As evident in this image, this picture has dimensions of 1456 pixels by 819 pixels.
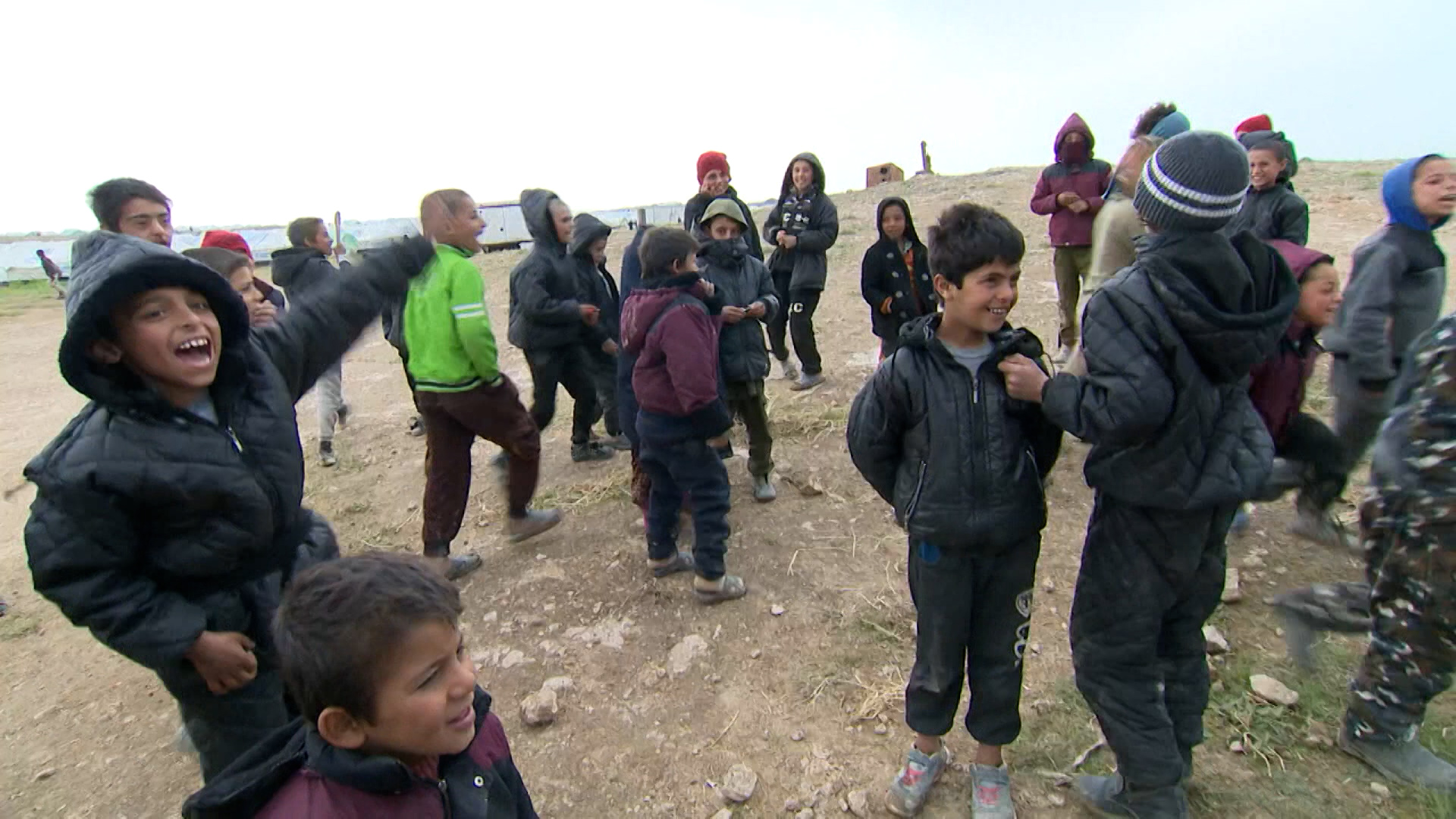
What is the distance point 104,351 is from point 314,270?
4.37 m

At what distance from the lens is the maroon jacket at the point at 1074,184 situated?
618 cm

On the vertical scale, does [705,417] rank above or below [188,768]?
above

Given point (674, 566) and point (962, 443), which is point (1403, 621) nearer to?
point (962, 443)

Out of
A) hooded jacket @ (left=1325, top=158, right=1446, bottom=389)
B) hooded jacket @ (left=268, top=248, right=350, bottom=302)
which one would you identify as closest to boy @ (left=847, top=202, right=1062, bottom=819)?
hooded jacket @ (left=1325, top=158, right=1446, bottom=389)

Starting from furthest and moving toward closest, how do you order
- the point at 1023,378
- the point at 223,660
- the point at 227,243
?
1. the point at 227,243
2. the point at 1023,378
3. the point at 223,660

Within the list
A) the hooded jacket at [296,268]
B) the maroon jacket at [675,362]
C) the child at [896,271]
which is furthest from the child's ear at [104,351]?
the child at [896,271]

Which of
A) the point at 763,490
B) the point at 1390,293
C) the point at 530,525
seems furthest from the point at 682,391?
the point at 1390,293

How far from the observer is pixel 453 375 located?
4.14 meters

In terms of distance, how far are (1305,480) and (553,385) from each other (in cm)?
452

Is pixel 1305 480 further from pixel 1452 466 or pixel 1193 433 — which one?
pixel 1193 433

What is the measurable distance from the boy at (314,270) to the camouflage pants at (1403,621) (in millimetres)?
5536

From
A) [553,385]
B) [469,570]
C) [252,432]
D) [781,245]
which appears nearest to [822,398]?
[781,245]

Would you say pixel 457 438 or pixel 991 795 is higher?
pixel 457 438

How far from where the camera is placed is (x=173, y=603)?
1.98 metres
